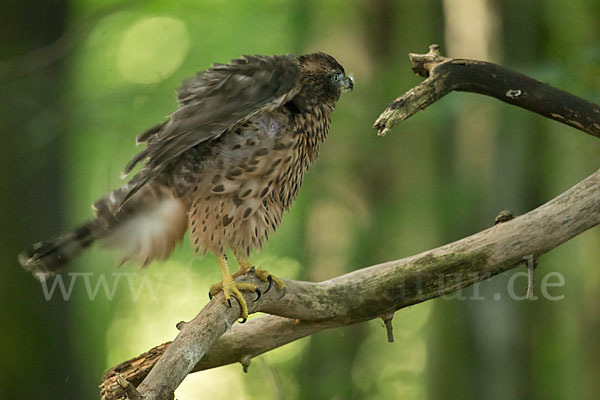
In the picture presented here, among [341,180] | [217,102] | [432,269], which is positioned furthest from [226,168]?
[341,180]

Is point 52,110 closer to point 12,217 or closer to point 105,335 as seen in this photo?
point 12,217

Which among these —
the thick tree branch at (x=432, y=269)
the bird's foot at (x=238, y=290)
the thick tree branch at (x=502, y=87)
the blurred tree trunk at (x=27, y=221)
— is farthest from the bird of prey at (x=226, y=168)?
the blurred tree trunk at (x=27, y=221)

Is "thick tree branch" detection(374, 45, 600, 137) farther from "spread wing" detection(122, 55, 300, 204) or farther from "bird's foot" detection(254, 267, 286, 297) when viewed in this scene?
"bird's foot" detection(254, 267, 286, 297)

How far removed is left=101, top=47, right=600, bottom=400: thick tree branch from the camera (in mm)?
3262

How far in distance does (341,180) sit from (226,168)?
5.11m

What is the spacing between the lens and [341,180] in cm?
855

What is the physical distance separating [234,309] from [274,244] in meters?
4.85

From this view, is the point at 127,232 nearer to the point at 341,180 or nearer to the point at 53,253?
the point at 53,253

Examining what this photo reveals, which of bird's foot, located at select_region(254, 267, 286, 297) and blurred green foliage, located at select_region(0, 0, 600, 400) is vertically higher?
blurred green foliage, located at select_region(0, 0, 600, 400)

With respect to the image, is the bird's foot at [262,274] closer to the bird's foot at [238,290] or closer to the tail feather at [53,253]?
the bird's foot at [238,290]

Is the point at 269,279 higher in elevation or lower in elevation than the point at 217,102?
lower

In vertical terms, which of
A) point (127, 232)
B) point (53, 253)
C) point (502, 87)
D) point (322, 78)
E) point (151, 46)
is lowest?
point (53, 253)

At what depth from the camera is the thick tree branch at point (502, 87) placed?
3.18 m

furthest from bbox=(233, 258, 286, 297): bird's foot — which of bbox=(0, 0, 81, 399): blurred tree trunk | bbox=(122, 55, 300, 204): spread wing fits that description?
bbox=(0, 0, 81, 399): blurred tree trunk
